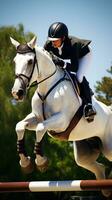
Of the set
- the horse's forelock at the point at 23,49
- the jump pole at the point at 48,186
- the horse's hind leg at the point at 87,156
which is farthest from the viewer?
the horse's hind leg at the point at 87,156

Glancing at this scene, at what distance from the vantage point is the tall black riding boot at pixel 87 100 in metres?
7.26

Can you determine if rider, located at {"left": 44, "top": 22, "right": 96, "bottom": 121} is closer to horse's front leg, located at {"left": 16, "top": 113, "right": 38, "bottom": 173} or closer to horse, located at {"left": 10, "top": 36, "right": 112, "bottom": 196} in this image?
horse, located at {"left": 10, "top": 36, "right": 112, "bottom": 196}

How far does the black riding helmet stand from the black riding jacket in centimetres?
16

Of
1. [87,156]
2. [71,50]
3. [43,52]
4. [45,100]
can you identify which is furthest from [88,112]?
[87,156]

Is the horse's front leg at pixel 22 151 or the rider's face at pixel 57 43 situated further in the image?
the rider's face at pixel 57 43

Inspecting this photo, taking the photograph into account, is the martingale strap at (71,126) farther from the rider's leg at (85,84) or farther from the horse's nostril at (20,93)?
the horse's nostril at (20,93)

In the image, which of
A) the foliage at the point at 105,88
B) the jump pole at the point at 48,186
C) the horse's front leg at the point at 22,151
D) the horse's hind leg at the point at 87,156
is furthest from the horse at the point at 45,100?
the foliage at the point at 105,88

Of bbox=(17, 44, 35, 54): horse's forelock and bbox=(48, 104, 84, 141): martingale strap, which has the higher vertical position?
bbox=(17, 44, 35, 54): horse's forelock

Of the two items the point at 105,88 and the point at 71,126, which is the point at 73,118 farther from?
the point at 105,88

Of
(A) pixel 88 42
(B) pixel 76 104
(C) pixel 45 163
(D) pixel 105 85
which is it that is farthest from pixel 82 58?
(D) pixel 105 85

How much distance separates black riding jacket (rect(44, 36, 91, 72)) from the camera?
287 inches

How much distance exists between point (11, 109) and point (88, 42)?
67.5 feet

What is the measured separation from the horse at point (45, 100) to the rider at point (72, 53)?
4.8 inches

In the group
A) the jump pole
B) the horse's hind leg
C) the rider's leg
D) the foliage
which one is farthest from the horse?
the foliage
